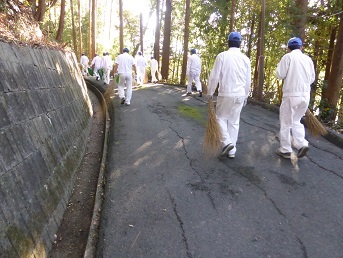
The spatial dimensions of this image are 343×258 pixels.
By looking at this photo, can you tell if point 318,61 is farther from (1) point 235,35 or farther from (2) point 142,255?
(2) point 142,255

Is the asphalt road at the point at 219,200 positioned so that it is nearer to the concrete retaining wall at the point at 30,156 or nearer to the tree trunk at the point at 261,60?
the concrete retaining wall at the point at 30,156

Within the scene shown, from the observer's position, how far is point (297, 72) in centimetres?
508

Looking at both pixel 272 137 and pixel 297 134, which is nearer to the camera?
pixel 297 134

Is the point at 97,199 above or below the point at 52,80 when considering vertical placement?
below

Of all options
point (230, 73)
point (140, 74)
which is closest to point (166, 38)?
point (140, 74)

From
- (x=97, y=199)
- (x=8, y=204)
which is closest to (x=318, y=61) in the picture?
(x=97, y=199)

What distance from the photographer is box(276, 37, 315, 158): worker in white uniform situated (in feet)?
16.7

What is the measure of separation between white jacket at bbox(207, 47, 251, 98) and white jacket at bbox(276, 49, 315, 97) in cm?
69

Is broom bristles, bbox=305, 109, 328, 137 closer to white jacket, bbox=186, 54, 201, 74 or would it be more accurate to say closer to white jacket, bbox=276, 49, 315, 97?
white jacket, bbox=276, 49, 315, 97

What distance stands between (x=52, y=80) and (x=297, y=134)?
4582mm

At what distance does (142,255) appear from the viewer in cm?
289

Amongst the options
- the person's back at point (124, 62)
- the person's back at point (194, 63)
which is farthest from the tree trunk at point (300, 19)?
the person's back at point (124, 62)

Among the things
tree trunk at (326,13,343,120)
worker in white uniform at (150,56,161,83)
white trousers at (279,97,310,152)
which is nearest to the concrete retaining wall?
white trousers at (279,97,310,152)

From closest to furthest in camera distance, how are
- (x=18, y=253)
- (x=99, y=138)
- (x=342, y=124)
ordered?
(x=18, y=253), (x=99, y=138), (x=342, y=124)
